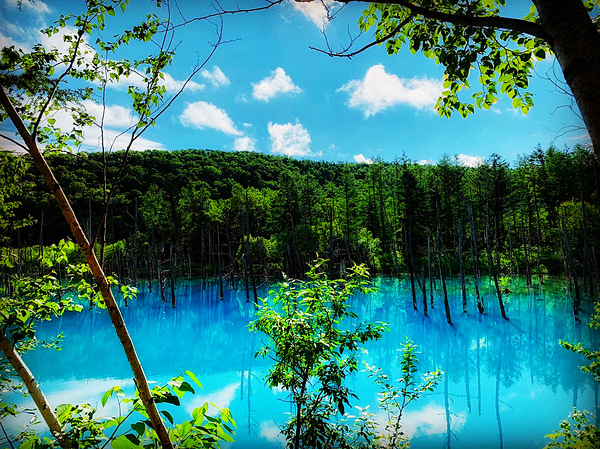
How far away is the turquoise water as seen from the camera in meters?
6.97

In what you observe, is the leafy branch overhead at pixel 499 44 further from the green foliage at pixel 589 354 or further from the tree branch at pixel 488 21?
the green foliage at pixel 589 354

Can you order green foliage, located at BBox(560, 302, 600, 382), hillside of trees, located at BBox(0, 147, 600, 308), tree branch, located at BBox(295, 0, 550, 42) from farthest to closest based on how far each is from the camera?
hillside of trees, located at BBox(0, 147, 600, 308)
green foliage, located at BBox(560, 302, 600, 382)
tree branch, located at BBox(295, 0, 550, 42)

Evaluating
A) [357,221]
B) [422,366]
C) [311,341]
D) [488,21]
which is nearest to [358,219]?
[357,221]

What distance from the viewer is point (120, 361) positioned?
1159cm

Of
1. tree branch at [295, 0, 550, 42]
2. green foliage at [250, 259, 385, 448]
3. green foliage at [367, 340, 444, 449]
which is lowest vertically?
green foliage at [367, 340, 444, 449]

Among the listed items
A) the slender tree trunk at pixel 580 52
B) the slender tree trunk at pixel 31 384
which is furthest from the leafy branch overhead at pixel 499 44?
the slender tree trunk at pixel 31 384

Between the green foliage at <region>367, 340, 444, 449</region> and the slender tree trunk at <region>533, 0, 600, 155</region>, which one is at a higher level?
the slender tree trunk at <region>533, 0, 600, 155</region>

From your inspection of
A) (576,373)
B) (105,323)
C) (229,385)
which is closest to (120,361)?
(229,385)

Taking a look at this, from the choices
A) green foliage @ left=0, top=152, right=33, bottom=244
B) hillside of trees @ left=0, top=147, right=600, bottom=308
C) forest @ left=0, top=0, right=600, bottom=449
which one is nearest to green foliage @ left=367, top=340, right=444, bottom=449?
forest @ left=0, top=0, right=600, bottom=449

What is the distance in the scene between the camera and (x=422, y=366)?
398 inches

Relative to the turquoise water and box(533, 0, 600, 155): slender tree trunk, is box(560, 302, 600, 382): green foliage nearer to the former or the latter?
the turquoise water

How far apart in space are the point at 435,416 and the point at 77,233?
881 cm

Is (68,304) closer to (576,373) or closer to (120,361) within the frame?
(120,361)

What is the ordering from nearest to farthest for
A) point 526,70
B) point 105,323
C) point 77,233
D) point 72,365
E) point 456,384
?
1. point 77,233
2. point 526,70
3. point 456,384
4. point 72,365
5. point 105,323
